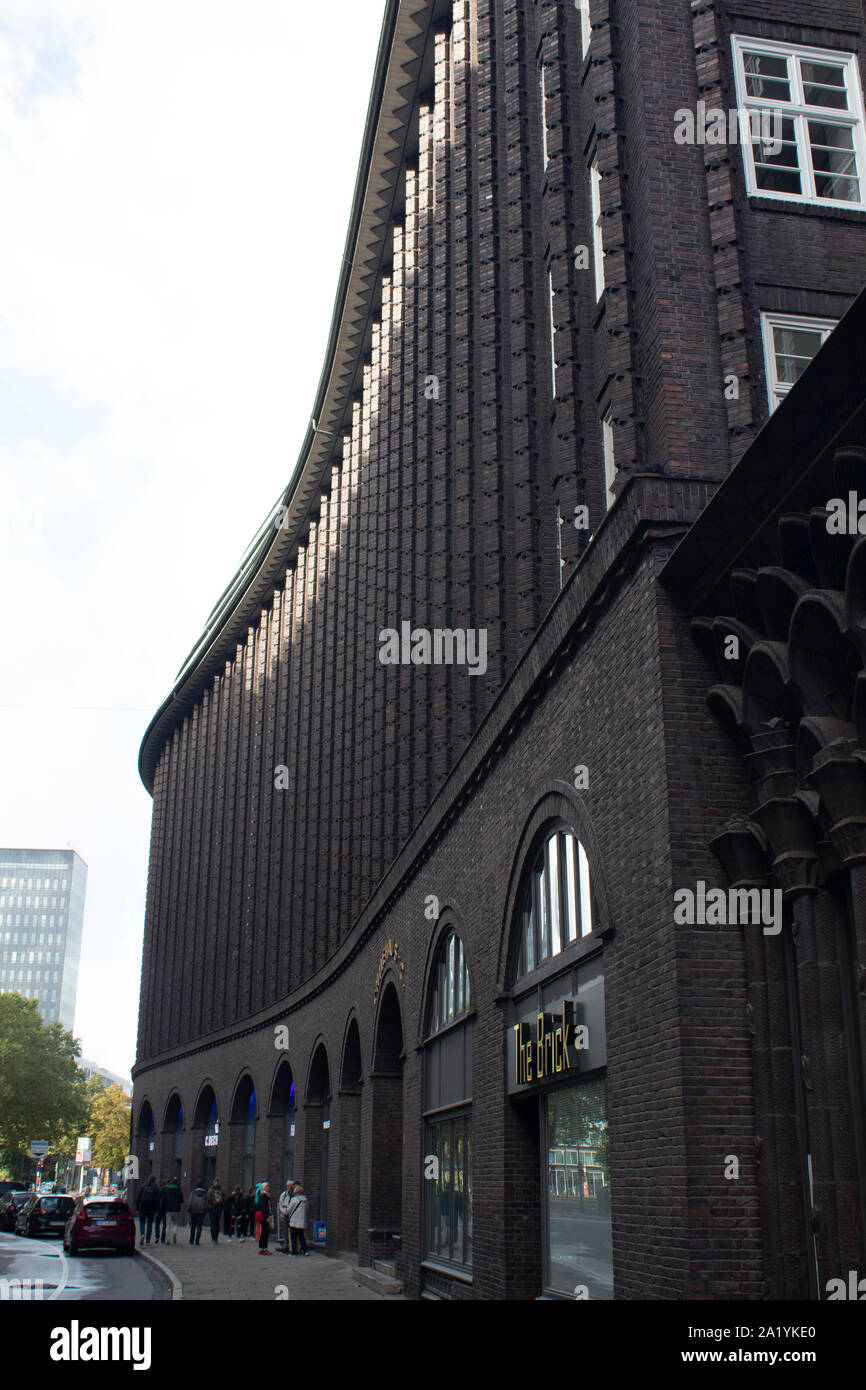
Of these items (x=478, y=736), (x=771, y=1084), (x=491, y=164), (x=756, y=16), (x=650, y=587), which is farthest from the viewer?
(x=491, y=164)

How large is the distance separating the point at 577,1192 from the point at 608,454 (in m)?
8.19

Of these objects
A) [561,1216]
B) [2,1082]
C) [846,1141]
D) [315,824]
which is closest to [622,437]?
[846,1141]

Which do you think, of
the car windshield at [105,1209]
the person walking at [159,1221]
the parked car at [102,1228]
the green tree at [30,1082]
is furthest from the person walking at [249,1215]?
the green tree at [30,1082]

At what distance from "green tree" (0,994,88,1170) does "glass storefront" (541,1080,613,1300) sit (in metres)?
71.3

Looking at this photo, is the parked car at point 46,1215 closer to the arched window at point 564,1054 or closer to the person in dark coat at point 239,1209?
the person in dark coat at point 239,1209

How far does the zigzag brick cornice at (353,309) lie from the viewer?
32688 millimetres

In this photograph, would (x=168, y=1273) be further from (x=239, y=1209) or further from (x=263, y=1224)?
(x=239, y=1209)

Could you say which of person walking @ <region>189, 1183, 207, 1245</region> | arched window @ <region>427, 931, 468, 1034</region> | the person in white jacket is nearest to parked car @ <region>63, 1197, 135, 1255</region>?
person walking @ <region>189, 1183, 207, 1245</region>

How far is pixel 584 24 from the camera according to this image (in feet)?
56.9

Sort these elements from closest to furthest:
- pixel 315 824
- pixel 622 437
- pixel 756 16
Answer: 1. pixel 622 437
2. pixel 756 16
3. pixel 315 824

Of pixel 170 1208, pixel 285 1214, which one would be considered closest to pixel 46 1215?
pixel 170 1208

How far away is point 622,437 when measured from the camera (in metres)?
13.5
